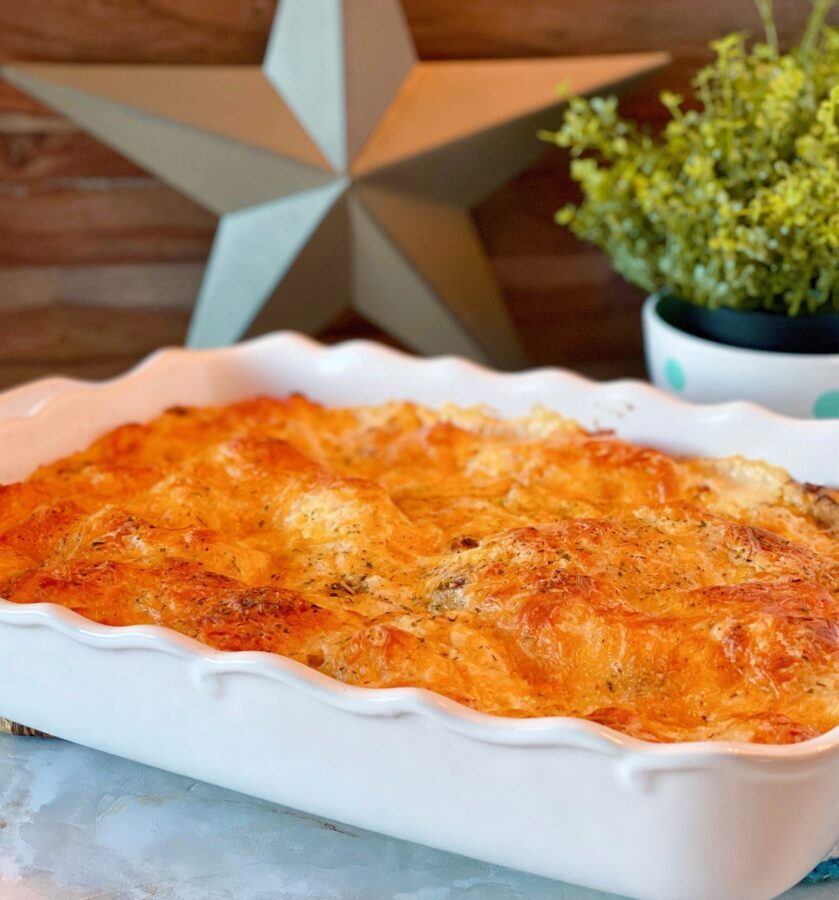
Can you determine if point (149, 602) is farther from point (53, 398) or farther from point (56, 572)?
point (53, 398)

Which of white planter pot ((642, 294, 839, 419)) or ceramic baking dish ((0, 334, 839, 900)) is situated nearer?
ceramic baking dish ((0, 334, 839, 900))

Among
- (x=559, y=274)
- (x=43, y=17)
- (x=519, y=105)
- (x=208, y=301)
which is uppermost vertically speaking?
(x=43, y=17)

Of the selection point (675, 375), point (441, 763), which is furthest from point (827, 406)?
point (441, 763)

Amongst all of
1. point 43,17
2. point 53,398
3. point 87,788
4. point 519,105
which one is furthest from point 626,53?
point 87,788

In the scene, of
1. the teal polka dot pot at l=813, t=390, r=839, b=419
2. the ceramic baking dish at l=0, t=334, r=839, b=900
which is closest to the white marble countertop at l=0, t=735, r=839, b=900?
the ceramic baking dish at l=0, t=334, r=839, b=900

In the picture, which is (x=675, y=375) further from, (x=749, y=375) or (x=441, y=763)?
(x=441, y=763)

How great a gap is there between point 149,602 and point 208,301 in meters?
0.96

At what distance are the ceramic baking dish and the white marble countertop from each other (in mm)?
61

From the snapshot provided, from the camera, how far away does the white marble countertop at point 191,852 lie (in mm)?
1086

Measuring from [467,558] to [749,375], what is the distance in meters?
0.62

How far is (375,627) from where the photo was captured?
1.14 meters

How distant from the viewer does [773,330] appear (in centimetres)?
172

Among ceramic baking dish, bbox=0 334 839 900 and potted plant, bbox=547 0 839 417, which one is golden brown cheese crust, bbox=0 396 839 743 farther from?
potted plant, bbox=547 0 839 417

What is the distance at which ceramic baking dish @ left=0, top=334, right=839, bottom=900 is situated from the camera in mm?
918
